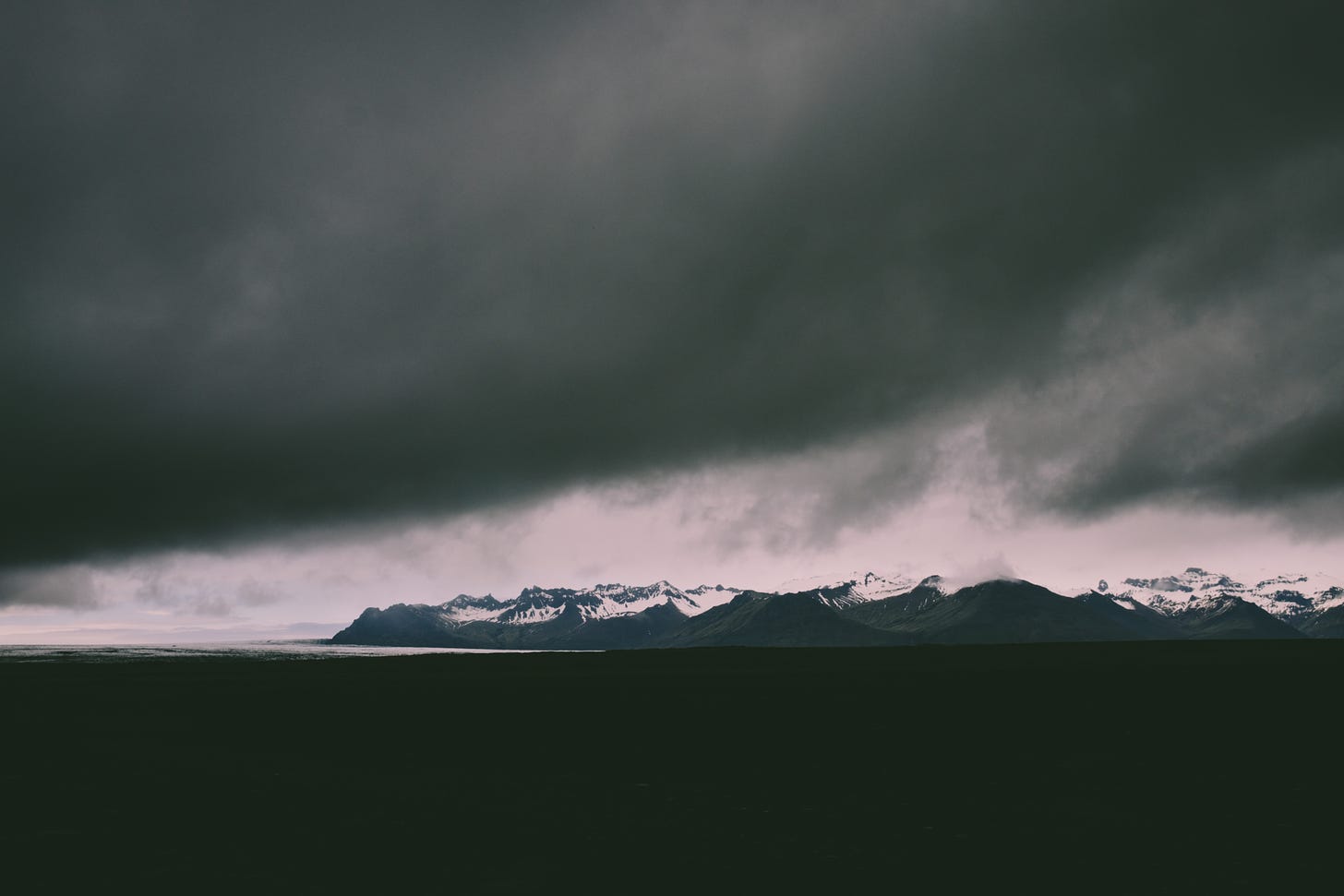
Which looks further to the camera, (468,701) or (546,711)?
(468,701)

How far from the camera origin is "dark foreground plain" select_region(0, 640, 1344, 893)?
30.0 m

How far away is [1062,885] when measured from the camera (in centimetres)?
2792

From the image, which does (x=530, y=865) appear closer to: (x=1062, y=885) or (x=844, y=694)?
(x=1062, y=885)

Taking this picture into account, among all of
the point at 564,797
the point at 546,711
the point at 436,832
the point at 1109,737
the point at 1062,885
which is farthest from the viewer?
the point at 546,711

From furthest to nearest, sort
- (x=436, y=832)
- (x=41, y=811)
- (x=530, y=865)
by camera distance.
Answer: (x=41, y=811), (x=436, y=832), (x=530, y=865)

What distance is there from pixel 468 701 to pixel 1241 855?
108945 mm

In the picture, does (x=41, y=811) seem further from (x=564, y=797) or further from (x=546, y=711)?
(x=546, y=711)

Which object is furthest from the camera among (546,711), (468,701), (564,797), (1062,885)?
(468,701)

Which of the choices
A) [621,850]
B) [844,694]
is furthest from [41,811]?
[844,694]

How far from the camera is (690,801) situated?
1692 inches

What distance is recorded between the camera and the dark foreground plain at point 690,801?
30.0 meters

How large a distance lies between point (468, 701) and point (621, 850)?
98701 mm

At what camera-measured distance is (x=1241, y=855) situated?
102 feet

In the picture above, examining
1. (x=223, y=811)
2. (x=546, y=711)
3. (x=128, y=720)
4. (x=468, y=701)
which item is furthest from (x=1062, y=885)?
(x=468, y=701)
